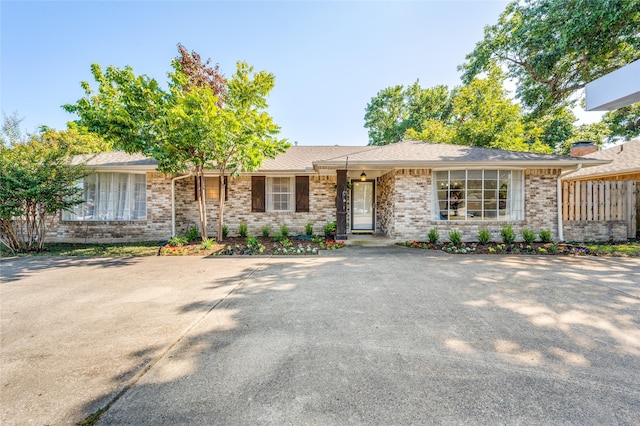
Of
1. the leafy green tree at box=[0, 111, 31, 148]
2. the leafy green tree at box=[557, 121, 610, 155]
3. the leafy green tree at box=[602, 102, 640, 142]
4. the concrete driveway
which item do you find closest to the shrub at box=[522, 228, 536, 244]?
the concrete driveway

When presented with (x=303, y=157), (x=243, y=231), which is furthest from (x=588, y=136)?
(x=243, y=231)

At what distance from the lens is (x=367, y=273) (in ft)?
17.7

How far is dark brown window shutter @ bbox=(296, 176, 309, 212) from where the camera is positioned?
34.3 feet

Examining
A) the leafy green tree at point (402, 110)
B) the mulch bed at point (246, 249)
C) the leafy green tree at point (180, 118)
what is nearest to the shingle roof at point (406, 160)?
the leafy green tree at point (180, 118)

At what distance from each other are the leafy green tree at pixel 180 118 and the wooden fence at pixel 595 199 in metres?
10.0

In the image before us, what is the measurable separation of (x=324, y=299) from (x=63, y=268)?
633 cm

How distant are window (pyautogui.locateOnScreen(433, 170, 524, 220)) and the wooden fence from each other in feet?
5.51

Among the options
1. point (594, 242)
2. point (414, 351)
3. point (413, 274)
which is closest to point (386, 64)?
point (594, 242)

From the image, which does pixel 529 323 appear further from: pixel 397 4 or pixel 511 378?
pixel 397 4

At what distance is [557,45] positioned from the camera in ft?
31.0

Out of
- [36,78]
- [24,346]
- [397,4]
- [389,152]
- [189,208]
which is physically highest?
[397,4]

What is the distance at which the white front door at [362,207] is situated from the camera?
11500mm

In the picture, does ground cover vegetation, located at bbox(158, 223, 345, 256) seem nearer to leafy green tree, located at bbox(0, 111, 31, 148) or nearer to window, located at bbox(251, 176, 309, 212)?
A: window, located at bbox(251, 176, 309, 212)

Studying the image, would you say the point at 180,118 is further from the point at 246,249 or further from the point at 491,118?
the point at 491,118
